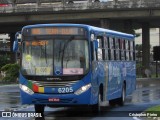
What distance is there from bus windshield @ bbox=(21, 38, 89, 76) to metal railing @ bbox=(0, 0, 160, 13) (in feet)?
125

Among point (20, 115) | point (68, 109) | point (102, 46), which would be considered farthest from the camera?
point (68, 109)

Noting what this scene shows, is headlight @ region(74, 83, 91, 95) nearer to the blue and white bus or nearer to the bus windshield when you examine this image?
the blue and white bus

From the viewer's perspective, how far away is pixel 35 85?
16266 mm

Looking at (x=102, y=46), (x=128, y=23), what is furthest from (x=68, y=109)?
(x=128, y=23)

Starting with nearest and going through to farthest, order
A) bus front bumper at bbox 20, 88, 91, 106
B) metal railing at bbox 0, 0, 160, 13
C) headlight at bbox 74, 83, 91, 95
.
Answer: bus front bumper at bbox 20, 88, 91, 106, headlight at bbox 74, 83, 91, 95, metal railing at bbox 0, 0, 160, 13

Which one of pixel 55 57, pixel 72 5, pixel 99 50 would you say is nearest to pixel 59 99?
pixel 55 57

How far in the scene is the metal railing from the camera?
54094 millimetres

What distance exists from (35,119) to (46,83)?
1136 mm

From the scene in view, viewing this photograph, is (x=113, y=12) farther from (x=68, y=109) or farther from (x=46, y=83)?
(x=46, y=83)

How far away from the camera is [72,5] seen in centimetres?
5709

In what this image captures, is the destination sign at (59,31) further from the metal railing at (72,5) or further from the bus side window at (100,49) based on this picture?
the metal railing at (72,5)

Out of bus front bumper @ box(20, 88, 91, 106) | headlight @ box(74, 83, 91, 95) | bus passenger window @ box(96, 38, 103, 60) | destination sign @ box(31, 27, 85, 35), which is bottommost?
bus front bumper @ box(20, 88, 91, 106)

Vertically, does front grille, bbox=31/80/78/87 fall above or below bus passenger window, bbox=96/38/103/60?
below

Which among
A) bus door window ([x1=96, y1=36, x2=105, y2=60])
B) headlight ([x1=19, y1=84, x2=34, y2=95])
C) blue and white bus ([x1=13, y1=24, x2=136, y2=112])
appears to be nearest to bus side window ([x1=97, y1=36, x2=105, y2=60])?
bus door window ([x1=96, y1=36, x2=105, y2=60])
